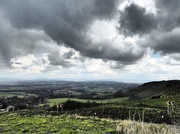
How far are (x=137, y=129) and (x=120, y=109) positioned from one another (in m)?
15.4

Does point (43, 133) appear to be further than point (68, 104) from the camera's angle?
No

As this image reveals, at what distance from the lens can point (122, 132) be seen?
43.6 ft

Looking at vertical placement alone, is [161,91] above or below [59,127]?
below

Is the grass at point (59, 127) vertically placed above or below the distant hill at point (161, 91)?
above

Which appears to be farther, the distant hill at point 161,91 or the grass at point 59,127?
the distant hill at point 161,91

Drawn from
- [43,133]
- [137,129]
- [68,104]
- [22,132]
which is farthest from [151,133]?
[68,104]

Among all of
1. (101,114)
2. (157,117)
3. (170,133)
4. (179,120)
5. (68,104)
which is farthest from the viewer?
(68,104)

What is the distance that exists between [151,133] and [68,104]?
41.3 m

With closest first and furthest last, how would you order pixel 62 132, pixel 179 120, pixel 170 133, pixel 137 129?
pixel 170 133
pixel 137 129
pixel 62 132
pixel 179 120

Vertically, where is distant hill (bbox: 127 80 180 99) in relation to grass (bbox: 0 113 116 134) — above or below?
below

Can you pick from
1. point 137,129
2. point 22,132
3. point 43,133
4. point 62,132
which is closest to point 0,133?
point 22,132

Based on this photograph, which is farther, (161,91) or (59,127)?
(161,91)

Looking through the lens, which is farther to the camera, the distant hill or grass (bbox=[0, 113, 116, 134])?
the distant hill

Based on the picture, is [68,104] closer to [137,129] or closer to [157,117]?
[157,117]
